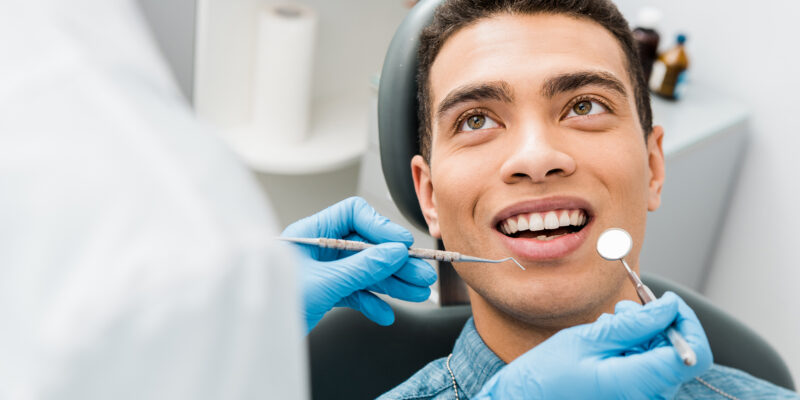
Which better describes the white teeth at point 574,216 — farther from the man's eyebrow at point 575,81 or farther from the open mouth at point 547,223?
the man's eyebrow at point 575,81

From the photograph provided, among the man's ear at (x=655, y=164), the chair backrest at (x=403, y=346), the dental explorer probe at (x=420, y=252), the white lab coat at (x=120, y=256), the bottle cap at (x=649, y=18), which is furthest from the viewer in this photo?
the bottle cap at (x=649, y=18)

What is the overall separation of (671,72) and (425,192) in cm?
110

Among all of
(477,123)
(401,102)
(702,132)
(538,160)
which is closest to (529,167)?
(538,160)

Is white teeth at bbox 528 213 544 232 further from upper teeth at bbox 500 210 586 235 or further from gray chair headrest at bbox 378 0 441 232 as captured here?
gray chair headrest at bbox 378 0 441 232

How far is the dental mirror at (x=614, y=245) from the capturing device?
875 mm

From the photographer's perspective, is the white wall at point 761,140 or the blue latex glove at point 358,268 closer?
the blue latex glove at point 358,268

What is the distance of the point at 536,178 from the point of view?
1017 millimetres

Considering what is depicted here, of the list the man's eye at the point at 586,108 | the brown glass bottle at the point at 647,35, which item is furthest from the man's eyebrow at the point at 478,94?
the brown glass bottle at the point at 647,35

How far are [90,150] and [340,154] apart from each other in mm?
1934

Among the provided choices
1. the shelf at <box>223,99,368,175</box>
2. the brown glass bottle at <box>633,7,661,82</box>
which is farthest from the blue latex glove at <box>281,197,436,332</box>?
the brown glass bottle at <box>633,7,661,82</box>

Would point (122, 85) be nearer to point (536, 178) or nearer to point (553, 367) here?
point (553, 367)

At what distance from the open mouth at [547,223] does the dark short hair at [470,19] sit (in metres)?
0.19

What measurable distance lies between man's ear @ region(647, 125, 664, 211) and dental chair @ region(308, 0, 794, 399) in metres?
0.17

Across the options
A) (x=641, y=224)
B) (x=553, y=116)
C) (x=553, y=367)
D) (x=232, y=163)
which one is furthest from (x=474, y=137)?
(x=232, y=163)
